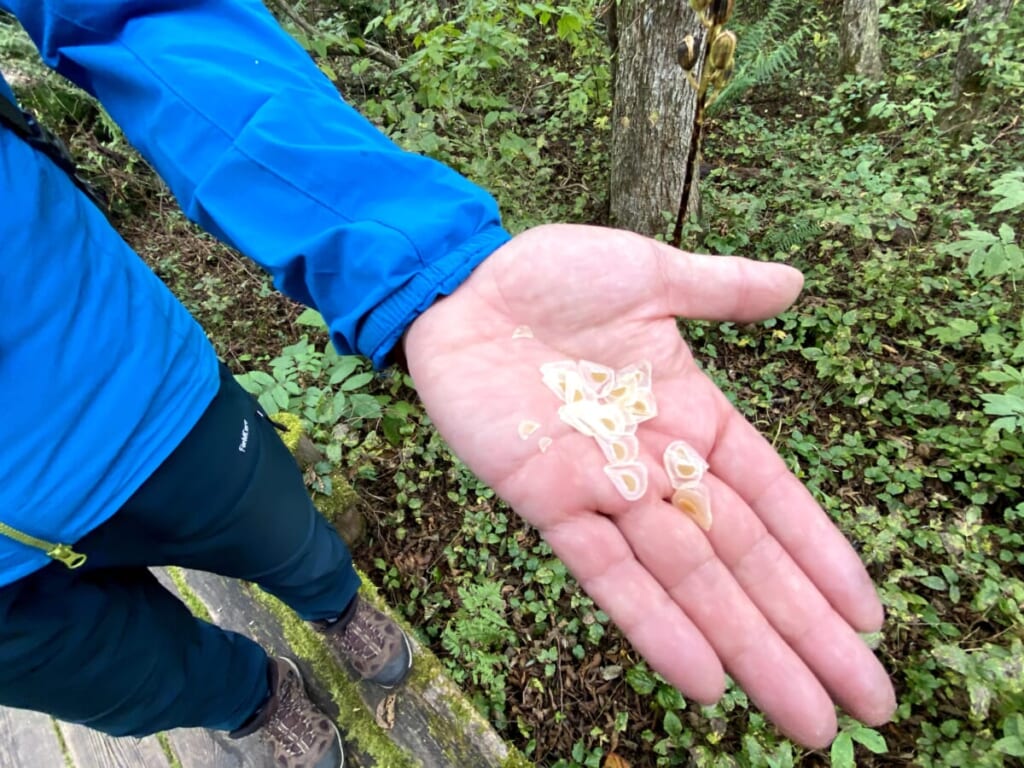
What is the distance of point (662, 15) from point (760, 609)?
9.59ft

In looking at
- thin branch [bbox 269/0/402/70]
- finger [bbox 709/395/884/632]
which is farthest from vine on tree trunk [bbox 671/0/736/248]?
thin branch [bbox 269/0/402/70]

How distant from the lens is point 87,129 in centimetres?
525

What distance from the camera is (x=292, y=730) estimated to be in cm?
225

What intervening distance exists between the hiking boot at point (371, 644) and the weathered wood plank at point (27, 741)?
3.84 feet

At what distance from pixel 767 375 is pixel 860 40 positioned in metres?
3.82

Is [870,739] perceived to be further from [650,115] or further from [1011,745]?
[650,115]

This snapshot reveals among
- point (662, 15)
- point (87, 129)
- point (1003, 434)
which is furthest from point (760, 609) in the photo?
point (87, 129)

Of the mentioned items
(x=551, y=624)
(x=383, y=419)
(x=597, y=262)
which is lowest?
(x=551, y=624)

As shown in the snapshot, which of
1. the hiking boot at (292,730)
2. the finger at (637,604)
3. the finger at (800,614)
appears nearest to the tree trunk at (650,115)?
the finger at (800,614)

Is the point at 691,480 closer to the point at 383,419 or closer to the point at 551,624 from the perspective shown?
the point at 551,624

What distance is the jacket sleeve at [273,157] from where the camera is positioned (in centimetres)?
149

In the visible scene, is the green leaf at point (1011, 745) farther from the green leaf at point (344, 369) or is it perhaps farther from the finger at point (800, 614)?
the green leaf at point (344, 369)

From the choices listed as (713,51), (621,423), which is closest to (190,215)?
(621,423)

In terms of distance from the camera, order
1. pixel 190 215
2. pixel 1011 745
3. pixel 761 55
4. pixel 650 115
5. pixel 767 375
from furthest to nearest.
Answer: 1. pixel 761 55
2. pixel 650 115
3. pixel 767 375
4. pixel 1011 745
5. pixel 190 215
